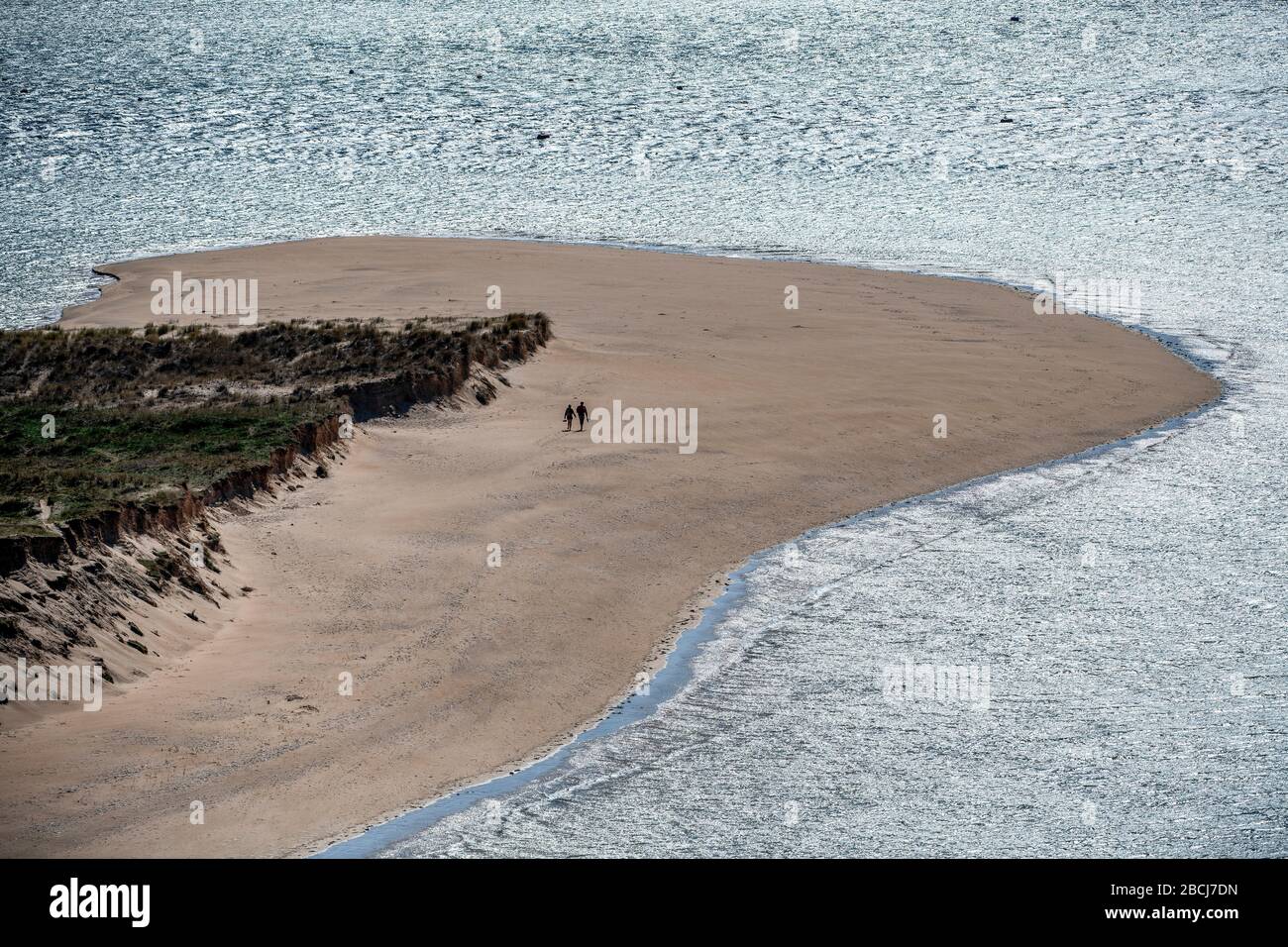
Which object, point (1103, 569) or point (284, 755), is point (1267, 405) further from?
point (284, 755)

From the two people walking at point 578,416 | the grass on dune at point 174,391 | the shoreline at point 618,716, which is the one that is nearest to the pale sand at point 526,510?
the shoreline at point 618,716

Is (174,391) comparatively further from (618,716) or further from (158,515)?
(618,716)

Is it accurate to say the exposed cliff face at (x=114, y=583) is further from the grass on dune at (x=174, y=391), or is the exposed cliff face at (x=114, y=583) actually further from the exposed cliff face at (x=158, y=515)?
the grass on dune at (x=174, y=391)

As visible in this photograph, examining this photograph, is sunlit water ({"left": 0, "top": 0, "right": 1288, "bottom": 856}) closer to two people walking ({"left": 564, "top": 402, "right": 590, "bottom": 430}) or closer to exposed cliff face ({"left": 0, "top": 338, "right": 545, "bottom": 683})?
exposed cliff face ({"left": 0, "top": 338, "right": 545, "bottom": 683})

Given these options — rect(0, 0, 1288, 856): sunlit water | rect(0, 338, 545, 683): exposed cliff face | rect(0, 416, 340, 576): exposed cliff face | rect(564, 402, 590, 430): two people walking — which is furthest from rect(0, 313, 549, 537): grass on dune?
rect(0, 0, 1288, 856): sunlit water

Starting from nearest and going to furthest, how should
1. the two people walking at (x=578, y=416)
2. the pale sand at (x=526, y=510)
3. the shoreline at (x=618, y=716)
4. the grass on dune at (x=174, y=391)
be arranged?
the shoreline at (x=618, y=716), the pale sand at (x=526, y=510), the grass on dune at (x=174, y=391), the two people walking at (x=578, y=416)
